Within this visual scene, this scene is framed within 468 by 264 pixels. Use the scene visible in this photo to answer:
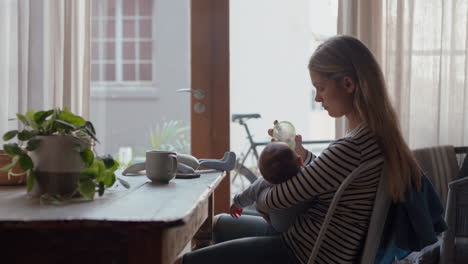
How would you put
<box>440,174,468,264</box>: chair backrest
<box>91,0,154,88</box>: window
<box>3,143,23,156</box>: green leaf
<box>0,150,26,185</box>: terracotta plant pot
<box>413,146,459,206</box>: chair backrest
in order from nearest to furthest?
<box>3,143,23,156</box>: green leaf, <box>0,150,26,185</box>: terracotta plant pot, <box>440,174,468,264</box>: chair backrest, <box>413,146,459,206</box>: chair backrest, <box>91,0,154,88</box>: window

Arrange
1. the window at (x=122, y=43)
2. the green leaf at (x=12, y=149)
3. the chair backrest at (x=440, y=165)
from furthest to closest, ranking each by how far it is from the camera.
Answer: the window at (x=122, y=43) < the chair backrest at (x=440, y=165) < the green leaf at (x=12, y=149)

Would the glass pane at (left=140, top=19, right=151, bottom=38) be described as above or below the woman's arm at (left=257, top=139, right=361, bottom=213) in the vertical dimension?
above

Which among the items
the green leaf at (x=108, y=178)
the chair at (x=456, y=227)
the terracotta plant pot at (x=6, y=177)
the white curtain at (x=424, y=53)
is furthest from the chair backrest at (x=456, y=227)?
the terracotta plant pot at (x=6, y=177)

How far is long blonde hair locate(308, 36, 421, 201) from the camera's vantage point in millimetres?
1396

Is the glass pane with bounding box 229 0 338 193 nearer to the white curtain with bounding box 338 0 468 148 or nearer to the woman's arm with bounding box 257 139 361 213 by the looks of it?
the white curtain with bounding box 338 0 468 148

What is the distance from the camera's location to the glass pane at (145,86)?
9.61ft

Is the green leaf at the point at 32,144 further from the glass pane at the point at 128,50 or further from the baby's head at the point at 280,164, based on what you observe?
the glass pane at the point at 128,50

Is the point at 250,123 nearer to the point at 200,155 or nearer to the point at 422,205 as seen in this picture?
the point at 200,155

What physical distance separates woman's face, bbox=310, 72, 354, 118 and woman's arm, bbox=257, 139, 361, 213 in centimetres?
15

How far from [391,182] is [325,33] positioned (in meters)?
1.73

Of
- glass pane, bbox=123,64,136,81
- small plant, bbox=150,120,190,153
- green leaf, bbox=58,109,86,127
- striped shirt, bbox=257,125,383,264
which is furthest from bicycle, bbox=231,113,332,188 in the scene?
green leaf, bbox=58,109,86,127

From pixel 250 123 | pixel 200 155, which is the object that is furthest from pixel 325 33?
pixel 200 155

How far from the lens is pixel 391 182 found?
1334 millimetres

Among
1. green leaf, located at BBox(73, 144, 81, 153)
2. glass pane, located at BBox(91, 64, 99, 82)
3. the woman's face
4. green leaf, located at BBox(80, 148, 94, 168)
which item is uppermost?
glass pane, located at BBox(91, 64, 99, 82)
